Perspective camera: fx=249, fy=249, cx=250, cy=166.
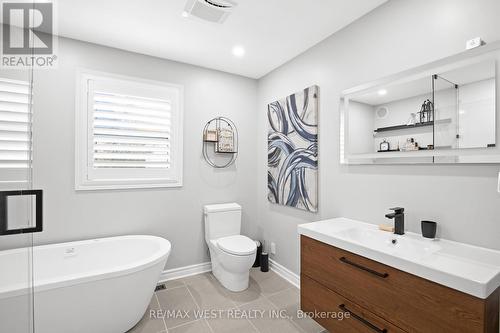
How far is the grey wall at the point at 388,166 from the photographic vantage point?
146 cm

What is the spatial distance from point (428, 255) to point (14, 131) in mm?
2036

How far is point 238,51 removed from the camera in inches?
106

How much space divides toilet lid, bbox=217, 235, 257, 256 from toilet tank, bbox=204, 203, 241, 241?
0.48 ft

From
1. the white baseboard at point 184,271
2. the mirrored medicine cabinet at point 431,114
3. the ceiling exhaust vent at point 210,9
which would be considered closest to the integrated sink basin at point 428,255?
the mirrored medicine cabinet at point 431,114

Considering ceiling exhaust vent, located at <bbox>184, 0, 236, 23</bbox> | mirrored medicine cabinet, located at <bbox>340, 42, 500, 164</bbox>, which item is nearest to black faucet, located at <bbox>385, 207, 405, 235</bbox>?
mirrored medicine cabinet, located at <bbox>340, 42, 500, 164</bbox>

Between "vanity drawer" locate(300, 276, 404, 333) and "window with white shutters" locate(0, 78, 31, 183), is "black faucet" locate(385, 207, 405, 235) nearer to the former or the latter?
"vanity drawer" locate(300, 276, 404, 333)

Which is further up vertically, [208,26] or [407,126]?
[208,26]

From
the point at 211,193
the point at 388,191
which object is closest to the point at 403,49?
the point at 388,191

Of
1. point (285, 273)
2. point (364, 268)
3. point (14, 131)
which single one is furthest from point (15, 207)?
point (285, 273)

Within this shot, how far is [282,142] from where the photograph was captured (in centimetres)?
295

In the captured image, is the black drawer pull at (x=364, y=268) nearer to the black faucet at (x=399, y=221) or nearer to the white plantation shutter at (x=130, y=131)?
the black faucet at (x=399, y=221)

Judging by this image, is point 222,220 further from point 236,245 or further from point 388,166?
point 388,166

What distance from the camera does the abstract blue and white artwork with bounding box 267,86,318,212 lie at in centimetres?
252

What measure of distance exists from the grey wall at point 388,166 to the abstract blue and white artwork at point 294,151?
0.09m
